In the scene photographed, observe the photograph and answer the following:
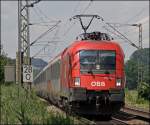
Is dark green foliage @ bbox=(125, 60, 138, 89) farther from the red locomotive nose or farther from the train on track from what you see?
the red locomotive nose

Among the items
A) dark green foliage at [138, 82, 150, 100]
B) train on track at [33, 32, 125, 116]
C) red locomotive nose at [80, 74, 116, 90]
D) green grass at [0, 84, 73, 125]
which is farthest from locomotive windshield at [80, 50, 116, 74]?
dark green foliage at [138, 82, 150, 100]

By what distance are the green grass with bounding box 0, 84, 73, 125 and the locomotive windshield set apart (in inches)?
98.2

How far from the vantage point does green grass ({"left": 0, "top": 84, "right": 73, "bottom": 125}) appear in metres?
14.8

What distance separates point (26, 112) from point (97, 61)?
463cm

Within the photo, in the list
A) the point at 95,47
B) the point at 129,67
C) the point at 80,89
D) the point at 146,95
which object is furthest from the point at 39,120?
the point at 129,67

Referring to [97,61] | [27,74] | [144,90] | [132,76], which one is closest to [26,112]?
[97,61]

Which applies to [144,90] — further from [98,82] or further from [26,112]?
[26,112]

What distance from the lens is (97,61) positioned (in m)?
21.0

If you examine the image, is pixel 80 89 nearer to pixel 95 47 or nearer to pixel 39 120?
pixel 95 47

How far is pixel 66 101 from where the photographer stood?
22.4 metres

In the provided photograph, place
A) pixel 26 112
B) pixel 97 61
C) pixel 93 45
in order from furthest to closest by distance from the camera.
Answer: pixel 93 45
pixel 97 61
pixel 26 112

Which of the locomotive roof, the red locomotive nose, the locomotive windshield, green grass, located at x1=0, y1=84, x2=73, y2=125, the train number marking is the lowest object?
green grass, located at x1=0, y1=84, x2=73, y2=125

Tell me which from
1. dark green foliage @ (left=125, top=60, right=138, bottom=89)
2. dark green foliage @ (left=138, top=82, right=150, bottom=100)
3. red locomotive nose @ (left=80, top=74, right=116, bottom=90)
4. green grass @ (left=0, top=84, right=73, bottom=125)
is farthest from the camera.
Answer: dark green foliage @ (left=125, top=60, right=138, bottom=89)

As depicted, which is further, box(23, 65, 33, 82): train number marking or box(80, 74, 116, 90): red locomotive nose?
box(23, 65, 33, 82): train number marking
